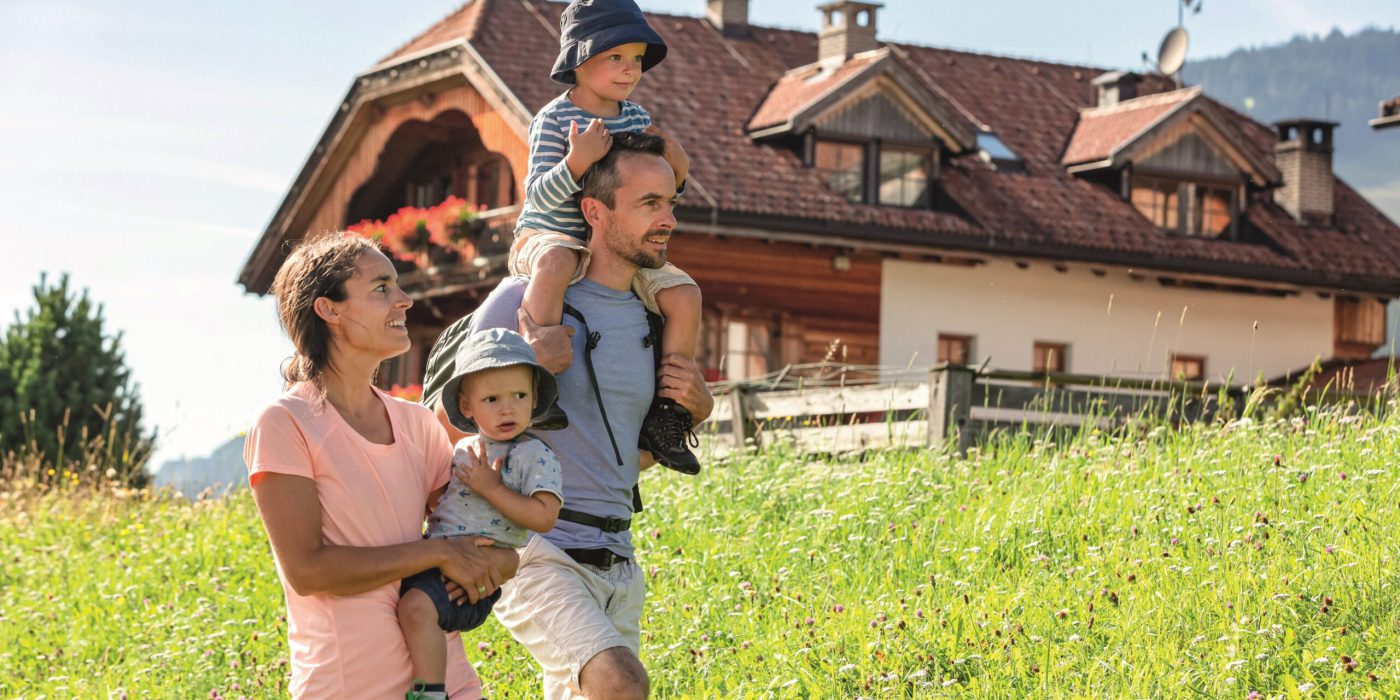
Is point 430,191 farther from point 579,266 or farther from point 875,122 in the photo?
point 579,266

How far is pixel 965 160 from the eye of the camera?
76.6 ft

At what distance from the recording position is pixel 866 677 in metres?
6.51

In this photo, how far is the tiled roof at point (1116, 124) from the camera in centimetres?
2388

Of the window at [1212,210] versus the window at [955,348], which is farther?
the window at [1212,210]

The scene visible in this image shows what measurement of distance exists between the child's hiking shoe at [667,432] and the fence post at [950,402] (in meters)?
6.95

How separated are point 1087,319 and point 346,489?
798 inches

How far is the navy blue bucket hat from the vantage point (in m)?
5.16

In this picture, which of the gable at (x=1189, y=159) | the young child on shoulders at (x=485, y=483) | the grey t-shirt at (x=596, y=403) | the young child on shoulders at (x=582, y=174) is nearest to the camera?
the young child on shoulders at (x=485, y=483)

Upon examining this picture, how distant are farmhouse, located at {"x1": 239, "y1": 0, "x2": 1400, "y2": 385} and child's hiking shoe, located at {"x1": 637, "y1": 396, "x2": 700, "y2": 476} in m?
14.2

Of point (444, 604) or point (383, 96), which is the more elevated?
point (383, 96)

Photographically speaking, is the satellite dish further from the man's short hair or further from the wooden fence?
the man's short hair

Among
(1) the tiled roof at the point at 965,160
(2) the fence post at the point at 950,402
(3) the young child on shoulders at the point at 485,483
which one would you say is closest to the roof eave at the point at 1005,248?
(1) the tiled roof at the point at 965,160

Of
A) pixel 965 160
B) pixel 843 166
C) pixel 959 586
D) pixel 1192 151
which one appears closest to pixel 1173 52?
pixel 1192 151

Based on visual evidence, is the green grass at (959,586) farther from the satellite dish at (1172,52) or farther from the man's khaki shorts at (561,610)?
the satellite dish at (1172,52)
